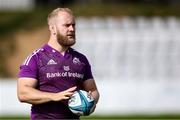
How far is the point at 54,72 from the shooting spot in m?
8.88

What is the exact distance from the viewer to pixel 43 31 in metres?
32.1

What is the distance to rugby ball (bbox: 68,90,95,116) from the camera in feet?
28.5

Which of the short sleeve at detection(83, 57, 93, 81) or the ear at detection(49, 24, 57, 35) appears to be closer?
the ear at detection(49, 24, 57, 35)

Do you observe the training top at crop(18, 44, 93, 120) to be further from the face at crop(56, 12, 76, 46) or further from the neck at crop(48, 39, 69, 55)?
the face at crop(56, 12, 76, 46)

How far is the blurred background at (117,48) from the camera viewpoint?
23531 mm

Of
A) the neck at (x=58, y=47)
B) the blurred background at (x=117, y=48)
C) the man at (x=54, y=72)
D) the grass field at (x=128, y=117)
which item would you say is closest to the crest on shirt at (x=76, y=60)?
the man at (x=54, y=72)

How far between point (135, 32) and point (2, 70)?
17.8ft

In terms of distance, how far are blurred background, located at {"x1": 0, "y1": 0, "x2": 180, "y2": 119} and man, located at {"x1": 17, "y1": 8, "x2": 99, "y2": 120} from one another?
524 inches

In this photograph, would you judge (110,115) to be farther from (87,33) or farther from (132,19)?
(132,19)

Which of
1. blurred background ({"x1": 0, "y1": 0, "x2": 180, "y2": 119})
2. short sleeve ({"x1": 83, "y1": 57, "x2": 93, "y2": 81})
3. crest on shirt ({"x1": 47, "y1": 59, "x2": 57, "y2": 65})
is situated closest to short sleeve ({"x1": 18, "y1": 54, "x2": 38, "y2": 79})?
crest on shirt ({"x1": 47, "y1": 59, "x2": 57, "y2": 65})

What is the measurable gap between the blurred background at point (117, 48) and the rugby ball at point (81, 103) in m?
13.4

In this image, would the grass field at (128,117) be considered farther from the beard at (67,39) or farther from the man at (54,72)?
the beard at (67,39)

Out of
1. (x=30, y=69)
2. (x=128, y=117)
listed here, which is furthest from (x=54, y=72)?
(x=128, y=117)

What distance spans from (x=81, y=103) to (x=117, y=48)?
20.0 meters
